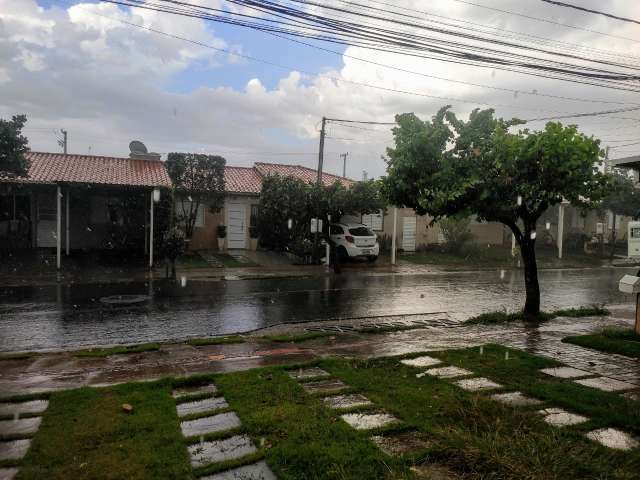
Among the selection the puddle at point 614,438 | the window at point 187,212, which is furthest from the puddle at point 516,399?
the window at point 187,212

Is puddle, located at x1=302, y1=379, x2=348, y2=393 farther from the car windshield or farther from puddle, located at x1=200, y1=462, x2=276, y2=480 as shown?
the car windshield

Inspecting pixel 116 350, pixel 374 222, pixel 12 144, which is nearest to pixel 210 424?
pixel 116 350

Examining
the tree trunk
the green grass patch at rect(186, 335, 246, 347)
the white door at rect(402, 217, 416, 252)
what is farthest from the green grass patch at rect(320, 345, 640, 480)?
the white door at rect(402, 217, 416, 252)

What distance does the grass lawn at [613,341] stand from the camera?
27.7 ft

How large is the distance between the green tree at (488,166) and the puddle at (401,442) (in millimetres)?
5783

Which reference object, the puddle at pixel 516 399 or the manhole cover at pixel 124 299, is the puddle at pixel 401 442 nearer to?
the puddle at pixel 516 399

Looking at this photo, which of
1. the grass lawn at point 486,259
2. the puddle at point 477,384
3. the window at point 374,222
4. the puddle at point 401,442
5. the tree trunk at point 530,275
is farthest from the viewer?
the window at point 374,222

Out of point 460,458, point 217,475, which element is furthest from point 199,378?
point 460,458

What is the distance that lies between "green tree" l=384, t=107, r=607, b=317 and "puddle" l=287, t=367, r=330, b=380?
4381 millimetres

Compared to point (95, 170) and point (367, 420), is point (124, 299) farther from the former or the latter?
point (95, 170)

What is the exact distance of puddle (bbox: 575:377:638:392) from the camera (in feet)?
21.3

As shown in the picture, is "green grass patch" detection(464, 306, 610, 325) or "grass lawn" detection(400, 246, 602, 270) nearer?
"green grass patch" detection(464, 306, 610, 325)

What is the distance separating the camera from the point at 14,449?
4.44m

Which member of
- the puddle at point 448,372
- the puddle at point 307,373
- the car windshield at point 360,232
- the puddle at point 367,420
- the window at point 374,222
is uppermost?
the window at point 374,222
